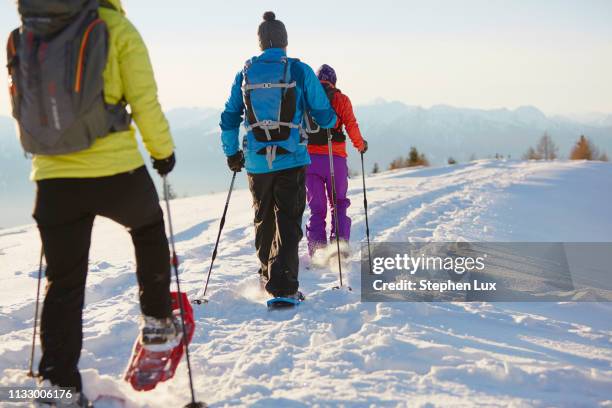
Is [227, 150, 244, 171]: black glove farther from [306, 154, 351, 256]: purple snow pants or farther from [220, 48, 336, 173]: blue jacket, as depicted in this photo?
[306, 154, 351, 256]: purple snow pants

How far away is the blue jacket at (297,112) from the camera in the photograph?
14.8 ft

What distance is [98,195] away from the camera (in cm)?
249

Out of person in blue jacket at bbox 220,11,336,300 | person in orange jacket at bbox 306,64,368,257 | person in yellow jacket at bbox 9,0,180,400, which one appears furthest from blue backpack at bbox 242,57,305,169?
person in yellow jacket at bbox 9,0,180,400

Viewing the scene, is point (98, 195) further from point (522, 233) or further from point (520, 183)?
point (520, 183)

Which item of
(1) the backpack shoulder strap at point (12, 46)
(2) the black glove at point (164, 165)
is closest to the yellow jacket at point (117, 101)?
(2) the black glove at point (164, 165)

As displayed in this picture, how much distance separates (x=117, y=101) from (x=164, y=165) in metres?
0.42

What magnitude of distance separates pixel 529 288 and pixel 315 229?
2.59 meters

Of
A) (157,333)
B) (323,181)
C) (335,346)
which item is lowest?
(335,346)

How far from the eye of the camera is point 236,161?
476 cm

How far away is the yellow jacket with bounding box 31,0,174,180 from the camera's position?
2.44 metres

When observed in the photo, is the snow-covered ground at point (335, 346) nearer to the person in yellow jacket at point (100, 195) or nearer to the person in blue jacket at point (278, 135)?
the person in yellow jacket at point (100, 195)

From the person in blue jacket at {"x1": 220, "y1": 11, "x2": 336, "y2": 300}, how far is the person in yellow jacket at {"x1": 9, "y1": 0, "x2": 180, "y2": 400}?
1.84 m

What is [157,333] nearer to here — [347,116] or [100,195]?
[100,195]

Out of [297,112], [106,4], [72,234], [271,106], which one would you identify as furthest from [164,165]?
[297,112]
